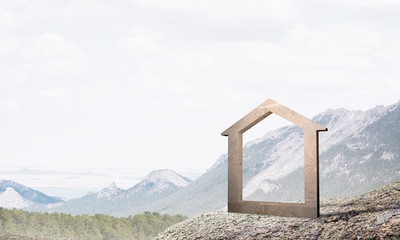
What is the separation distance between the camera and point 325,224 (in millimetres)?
10805

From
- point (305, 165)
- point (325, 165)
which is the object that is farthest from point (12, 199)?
point (305, 165)

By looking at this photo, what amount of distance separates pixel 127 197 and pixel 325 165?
2550cm

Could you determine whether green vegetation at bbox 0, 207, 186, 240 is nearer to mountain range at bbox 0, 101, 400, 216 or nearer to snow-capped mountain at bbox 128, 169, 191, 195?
mountain range at bbox 0, 101, 400, 216

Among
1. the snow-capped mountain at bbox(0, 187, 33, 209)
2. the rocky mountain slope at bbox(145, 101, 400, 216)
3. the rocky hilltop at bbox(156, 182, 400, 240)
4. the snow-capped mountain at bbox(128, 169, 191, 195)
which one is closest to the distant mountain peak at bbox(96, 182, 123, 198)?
the snow-capped mountain at bbox(128, 169, 191, 195)

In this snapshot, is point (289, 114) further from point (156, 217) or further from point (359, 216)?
point (156, 217)

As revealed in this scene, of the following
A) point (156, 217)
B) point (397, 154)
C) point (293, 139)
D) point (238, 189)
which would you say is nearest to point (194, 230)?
point (238, 189)

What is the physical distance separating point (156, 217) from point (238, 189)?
1277 centimetres

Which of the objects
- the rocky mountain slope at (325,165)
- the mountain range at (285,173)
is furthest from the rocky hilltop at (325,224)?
the mountain range at (285,173)

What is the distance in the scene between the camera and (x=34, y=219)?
25188mm

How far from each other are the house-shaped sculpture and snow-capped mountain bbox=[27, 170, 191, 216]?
3985 centimetres

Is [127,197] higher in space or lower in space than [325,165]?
lower

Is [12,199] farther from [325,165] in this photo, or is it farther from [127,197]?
[325,165]

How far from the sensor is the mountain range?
125 feet

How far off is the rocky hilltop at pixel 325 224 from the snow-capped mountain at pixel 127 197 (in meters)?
39.8
